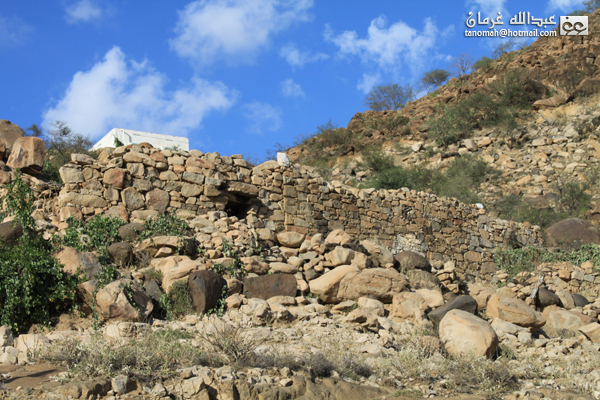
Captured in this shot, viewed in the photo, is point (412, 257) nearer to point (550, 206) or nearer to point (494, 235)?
point (494, 235)

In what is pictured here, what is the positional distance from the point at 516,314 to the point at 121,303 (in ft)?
19.5

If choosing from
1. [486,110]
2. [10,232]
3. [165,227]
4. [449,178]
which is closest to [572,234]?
[449,178]

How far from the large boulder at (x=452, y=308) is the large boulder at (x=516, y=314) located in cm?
58

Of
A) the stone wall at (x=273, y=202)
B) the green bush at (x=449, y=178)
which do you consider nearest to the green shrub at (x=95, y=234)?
the stone wall at (x=273, y=202)

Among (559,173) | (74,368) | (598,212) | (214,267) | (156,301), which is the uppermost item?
(559,173)

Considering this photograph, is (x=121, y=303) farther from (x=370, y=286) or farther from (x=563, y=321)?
(x=563, y=321)

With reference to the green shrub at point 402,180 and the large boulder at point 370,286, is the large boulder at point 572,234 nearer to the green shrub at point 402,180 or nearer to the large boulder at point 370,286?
the green shrub at point 402,180

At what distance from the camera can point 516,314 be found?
7559 millimetres

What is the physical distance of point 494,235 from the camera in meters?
13.5

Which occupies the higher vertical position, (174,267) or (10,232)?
(10,232)

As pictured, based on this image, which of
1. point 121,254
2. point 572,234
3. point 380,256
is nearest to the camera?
point 121,254

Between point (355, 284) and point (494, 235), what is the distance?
24.9 feet

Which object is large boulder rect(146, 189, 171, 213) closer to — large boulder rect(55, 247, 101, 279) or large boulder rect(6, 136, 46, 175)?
large boulder rect(55, 247, 101, 279)

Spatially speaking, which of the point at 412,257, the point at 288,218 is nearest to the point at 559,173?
the point at 412,257
